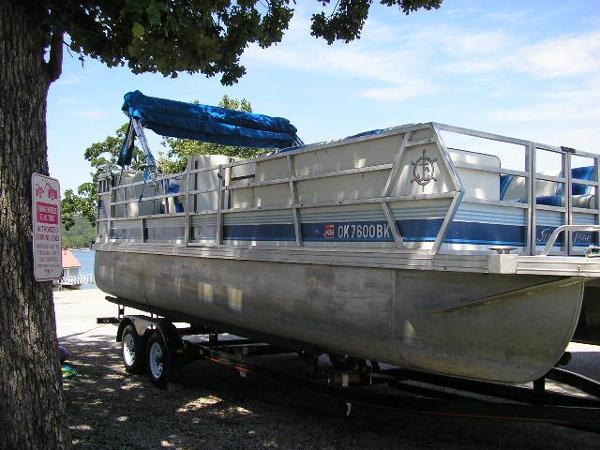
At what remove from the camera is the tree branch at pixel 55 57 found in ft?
15.5

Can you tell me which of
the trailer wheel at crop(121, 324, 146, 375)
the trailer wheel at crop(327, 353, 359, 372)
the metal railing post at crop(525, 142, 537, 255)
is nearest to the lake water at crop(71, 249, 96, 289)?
the trailer wheel at crop(121, 324, 146, 375)

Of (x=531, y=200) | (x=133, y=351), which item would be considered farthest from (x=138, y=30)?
(x=133, y=351)

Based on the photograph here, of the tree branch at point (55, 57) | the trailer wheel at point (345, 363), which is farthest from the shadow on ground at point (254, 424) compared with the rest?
the tree branch at point (55, 57)

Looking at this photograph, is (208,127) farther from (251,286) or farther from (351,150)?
(351,150)

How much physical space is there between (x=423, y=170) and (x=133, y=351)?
6065mm

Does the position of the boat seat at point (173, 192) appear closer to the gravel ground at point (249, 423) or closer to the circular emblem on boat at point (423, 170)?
the gravel ground at point (249, 423)

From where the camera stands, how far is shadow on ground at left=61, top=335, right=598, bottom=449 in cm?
610

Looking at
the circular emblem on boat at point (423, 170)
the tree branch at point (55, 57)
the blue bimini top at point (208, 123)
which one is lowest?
the circular emblem on boat at point (423, 170)

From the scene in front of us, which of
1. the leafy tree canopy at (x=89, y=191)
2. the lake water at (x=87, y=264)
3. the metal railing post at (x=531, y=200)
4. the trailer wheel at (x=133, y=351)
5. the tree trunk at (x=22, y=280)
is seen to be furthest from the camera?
the leafy tree canopy at (x=89, y=191)

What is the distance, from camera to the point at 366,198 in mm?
Answer: 5445

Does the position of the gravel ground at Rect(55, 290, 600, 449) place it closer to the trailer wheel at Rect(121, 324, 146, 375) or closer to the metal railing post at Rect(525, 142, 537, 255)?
the trailer wheel at Rect(121, 324, 146, 375)

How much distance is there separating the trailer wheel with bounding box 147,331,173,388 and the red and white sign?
4025 millimetres

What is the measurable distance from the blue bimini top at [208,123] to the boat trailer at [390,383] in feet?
9.47

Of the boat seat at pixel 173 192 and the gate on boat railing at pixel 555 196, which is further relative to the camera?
the boat seat at pixel 173 192
